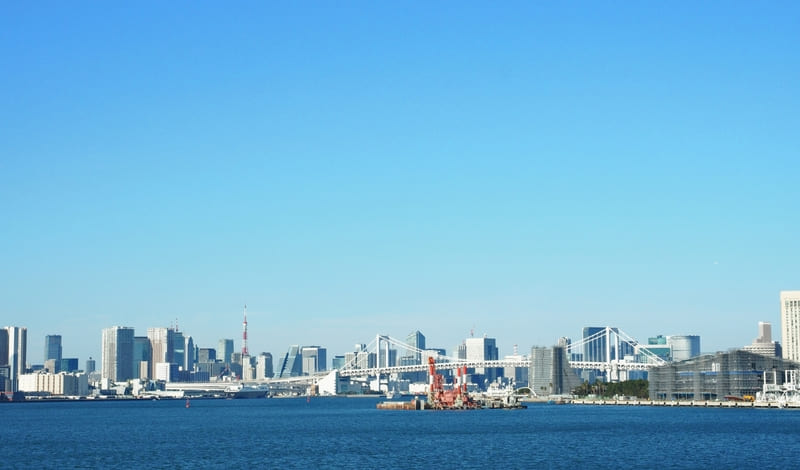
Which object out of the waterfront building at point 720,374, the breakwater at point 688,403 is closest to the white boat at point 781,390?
the breakwater at point 688,403

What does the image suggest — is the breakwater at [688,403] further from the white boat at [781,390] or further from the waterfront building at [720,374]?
the waterfront building at [720,374]

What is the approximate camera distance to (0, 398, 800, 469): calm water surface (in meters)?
54.9

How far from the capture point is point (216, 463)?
5522 centimetres

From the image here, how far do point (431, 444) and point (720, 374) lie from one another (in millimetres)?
68680

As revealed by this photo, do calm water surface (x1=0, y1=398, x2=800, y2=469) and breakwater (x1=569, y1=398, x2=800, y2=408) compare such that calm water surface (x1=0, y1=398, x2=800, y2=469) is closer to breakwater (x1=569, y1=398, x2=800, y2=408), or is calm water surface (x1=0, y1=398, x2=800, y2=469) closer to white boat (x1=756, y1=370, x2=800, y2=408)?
white boat (x1=756, y1=370, x2=800, y2=408)

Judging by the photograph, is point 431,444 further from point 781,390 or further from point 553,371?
point 553,371

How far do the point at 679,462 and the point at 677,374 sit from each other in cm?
8283

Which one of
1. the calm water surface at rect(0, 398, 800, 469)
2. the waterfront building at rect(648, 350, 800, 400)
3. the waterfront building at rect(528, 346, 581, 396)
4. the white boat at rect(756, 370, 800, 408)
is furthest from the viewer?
the waterfront building at rect(528, 346, 581, 396)

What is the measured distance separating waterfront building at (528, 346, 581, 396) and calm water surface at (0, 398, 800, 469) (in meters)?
75.6

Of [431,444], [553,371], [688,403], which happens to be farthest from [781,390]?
[553,371]

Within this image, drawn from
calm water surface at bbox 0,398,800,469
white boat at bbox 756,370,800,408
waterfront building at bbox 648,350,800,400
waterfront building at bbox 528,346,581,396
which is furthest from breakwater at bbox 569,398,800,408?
waterfront building at bbox 528,346,581,396

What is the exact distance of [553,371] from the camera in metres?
176

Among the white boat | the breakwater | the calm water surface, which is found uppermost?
the white boat

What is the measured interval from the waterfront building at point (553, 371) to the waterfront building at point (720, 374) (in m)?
39.9
